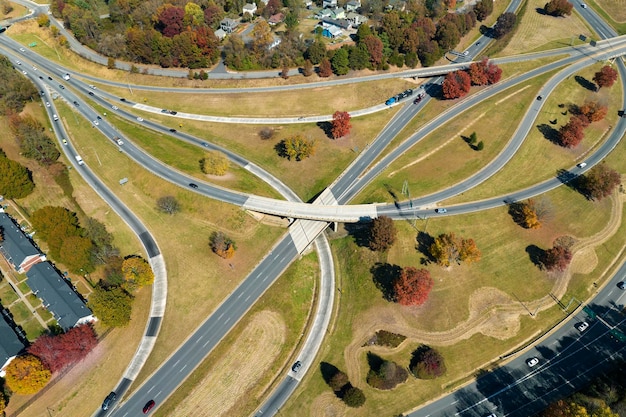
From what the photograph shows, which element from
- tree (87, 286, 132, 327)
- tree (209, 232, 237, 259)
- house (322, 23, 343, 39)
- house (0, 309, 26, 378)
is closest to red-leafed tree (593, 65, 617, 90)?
house (322, 23, 343, 39)

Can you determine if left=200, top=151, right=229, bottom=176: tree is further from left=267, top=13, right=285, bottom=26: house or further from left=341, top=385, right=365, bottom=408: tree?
left=267, top=13, right=285, bottom=26: house

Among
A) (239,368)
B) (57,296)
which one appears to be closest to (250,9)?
(57,296)

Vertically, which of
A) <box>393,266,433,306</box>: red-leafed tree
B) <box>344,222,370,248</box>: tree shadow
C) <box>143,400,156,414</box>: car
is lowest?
<box>143,400,156,414</box>: car

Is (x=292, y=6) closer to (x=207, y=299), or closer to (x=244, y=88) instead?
(x=244, y=88)

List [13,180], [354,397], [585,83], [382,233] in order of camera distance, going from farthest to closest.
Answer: [585,83] → [13,180] → [382,233] → [354,397]

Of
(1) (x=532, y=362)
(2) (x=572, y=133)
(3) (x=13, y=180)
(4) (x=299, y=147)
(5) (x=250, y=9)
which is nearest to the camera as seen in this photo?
(1) (x=532, y=362)

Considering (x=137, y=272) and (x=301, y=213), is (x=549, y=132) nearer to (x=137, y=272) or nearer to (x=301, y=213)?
(x=301, y=213)
